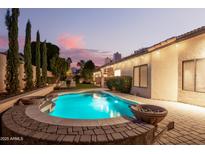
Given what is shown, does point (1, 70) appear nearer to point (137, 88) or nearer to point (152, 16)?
point (137, 88)

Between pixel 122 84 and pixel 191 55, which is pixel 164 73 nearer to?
Answer: pixel 191 55

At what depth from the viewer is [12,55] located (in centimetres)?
909

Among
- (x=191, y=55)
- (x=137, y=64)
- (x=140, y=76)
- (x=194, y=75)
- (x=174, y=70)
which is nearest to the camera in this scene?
(x=194, y=75)

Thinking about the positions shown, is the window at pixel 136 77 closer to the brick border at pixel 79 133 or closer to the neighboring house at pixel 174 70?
the neighboring house at pixel 174 70

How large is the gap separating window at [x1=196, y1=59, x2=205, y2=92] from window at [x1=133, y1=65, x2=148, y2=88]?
345 centimetres

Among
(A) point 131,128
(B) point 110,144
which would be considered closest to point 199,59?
(A) point 131,128

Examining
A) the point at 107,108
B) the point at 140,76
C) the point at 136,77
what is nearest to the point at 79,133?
the point at 107,108

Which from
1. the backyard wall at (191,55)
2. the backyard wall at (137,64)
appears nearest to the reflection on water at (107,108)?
the backyard wall at (137,64)

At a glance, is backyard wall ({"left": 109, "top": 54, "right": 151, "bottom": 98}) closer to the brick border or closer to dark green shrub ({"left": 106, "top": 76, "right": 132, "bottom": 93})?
dark green shrub ({"left": 106, "top": 76, "right": 132, "bottom": 93})

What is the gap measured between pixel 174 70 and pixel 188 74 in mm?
1117

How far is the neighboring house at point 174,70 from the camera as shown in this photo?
763cm

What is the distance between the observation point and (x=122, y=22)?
441 inches

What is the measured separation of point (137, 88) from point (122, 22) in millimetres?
5248

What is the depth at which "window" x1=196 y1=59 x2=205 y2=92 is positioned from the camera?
24.7 ft
